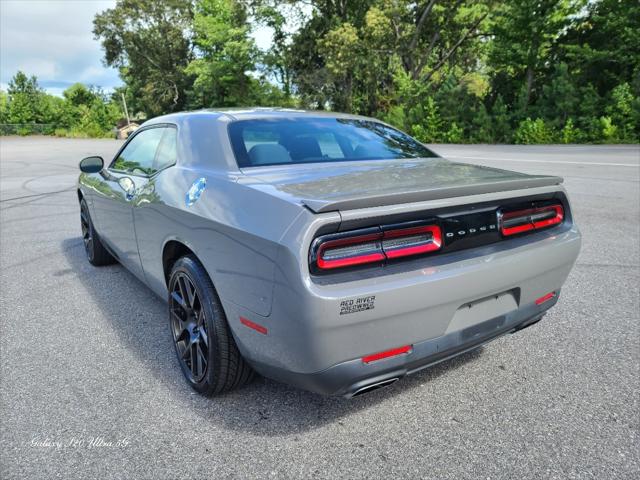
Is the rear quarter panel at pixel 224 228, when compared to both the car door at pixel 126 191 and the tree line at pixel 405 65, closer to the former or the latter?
the car door at pixel 126 191

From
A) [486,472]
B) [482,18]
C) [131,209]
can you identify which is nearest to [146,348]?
[131,209]

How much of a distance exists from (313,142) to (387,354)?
1520 mm

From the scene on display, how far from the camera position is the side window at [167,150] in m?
2.88

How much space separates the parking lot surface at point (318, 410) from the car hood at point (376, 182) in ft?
3.38

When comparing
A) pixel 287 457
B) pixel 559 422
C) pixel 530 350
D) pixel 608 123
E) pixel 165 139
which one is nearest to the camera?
pixel 287 457

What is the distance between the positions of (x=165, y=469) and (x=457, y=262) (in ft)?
4.84

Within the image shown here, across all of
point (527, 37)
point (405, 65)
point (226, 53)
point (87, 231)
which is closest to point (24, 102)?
point (226, 53)

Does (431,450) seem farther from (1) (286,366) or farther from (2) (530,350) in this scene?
(2) (530,350)

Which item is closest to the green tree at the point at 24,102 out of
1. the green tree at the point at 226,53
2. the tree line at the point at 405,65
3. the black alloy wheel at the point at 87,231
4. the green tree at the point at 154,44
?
the tree line at the point at 405,65

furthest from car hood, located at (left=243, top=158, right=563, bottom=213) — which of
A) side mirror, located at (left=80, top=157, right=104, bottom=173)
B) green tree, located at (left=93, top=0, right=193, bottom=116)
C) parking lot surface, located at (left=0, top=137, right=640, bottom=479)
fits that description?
green tree, located at (left=93, top=0, right=193, bottom=116)

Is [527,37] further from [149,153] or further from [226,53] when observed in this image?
[226,53]

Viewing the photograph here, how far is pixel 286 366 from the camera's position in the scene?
1.88m

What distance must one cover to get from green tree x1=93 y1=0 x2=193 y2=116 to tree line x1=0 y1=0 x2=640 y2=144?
11cm

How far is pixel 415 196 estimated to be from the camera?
1880 mm
